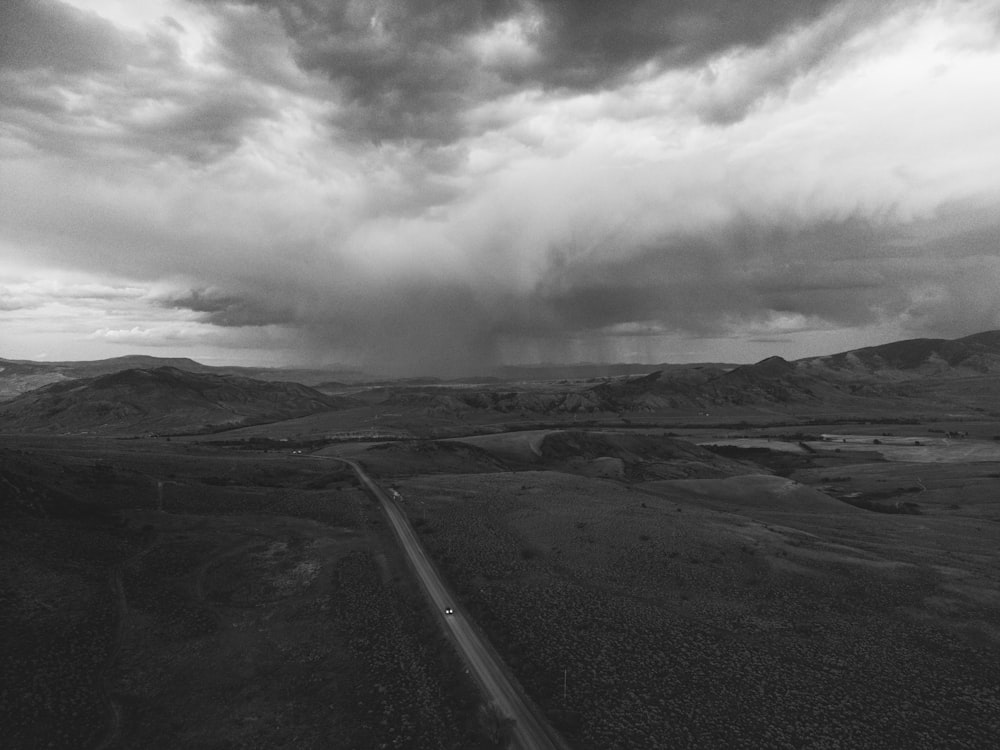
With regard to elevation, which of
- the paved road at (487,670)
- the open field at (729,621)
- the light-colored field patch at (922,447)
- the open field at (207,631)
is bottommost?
the light-colored field patch at (922,447)

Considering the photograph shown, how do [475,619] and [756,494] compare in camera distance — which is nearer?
[475,619]

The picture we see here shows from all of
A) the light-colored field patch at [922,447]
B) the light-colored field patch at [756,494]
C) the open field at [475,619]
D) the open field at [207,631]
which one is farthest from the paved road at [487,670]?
the light-colored field patch at [922,447]

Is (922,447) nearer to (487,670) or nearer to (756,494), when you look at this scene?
(756,494)

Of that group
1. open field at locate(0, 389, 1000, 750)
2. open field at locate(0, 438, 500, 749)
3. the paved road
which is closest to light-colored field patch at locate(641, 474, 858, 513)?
open field at locate(0, 389, 1000, 750)

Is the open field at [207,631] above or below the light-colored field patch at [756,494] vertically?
above

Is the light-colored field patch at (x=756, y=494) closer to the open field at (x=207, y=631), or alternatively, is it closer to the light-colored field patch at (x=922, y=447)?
the open field at (x=207, y=631)

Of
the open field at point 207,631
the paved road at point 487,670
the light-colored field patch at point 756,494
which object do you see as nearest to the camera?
the paved road at point 487,670

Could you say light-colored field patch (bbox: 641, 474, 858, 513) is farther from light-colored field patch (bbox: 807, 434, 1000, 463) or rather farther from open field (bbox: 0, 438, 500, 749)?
light-colored field patch (bbox: 807, 434, 1000, 463)

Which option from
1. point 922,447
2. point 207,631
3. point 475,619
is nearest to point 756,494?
point 475,619

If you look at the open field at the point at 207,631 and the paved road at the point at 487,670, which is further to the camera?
the open field at the point at 207,631
